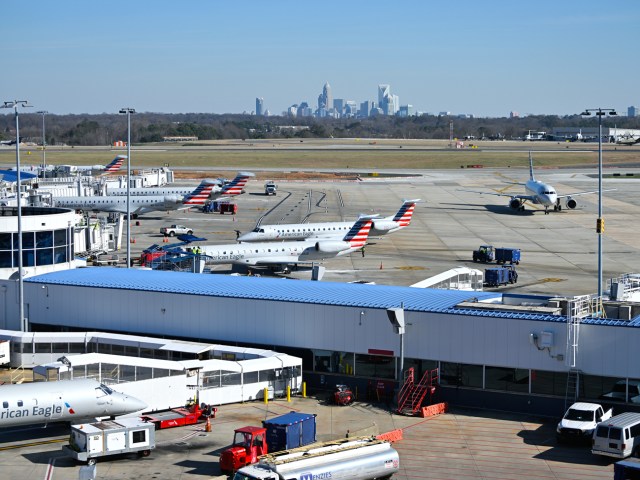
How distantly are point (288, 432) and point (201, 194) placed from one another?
306 ft

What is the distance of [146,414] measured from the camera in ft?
149

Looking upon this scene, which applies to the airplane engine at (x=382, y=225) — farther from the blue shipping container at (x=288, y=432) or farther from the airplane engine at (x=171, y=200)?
the blue shipping container at (x=288, y=432)

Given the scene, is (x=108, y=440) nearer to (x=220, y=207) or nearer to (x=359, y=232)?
(x=359, y=232)

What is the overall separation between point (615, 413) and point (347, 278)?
4049cm

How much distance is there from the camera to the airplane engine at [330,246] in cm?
8469

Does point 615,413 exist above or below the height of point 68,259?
below

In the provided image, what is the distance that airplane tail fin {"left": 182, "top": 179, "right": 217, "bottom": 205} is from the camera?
129 metres

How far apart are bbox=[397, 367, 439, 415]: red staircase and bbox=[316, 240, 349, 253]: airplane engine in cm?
3722

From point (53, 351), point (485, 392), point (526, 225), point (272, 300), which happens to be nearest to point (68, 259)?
point (53, 351)

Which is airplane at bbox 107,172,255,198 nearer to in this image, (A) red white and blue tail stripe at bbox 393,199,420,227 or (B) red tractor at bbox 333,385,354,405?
(A) red white and blue tail stripe at bbox 393,199,420,227

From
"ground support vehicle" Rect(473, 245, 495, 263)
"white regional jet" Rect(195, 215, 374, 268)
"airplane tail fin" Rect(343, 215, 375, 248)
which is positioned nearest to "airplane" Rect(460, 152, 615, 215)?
"ground support vehicle" Rect(473, 245, 495, 263)

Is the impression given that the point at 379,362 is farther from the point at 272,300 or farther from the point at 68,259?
the point at 68,259

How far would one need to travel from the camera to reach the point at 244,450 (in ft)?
124

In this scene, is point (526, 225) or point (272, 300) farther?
point (526, 225)
